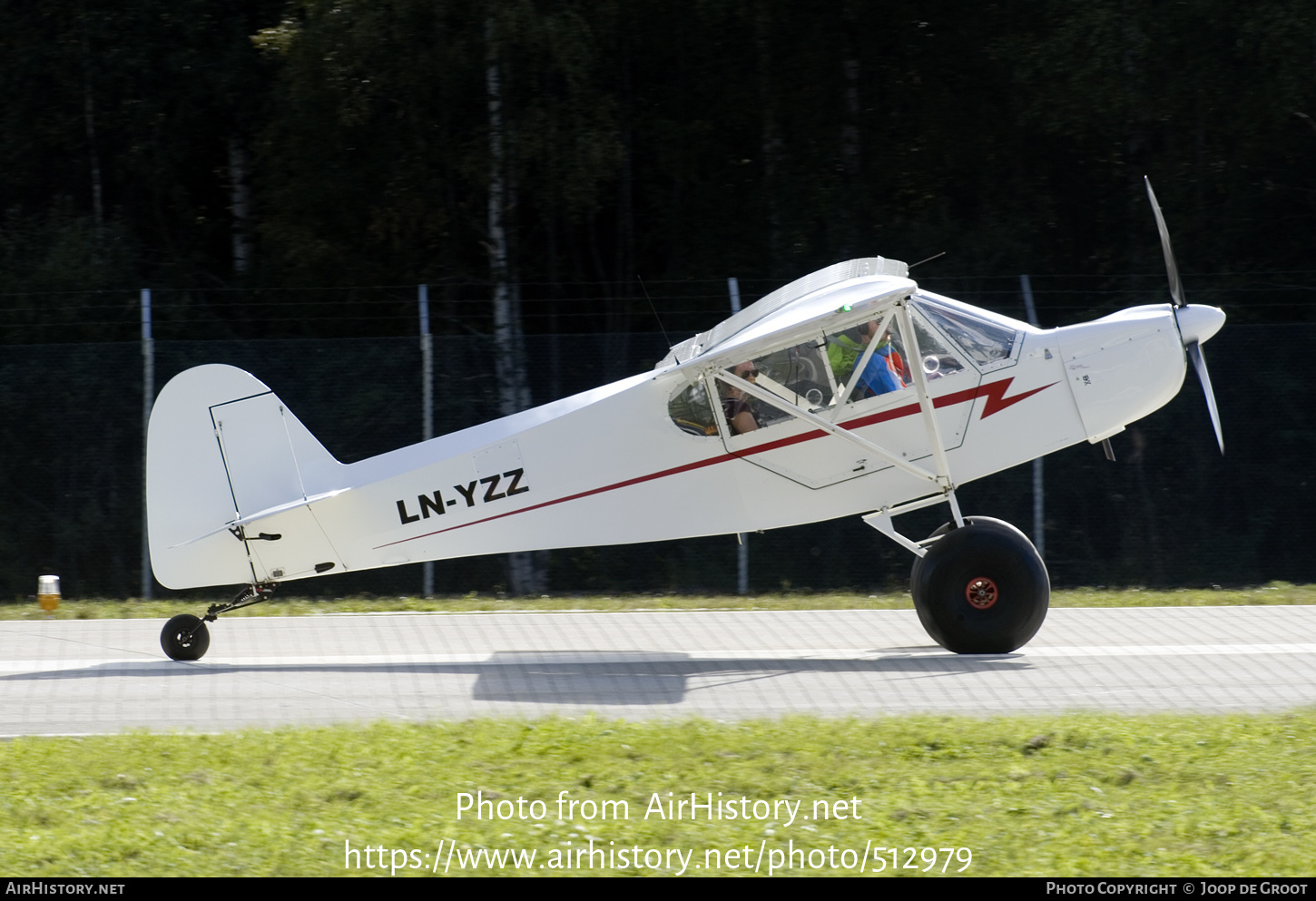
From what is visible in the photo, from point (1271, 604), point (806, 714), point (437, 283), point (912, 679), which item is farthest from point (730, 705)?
point (437, 283)

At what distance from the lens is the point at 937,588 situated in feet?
31.3

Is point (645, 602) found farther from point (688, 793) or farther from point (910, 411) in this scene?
point (688, 793)

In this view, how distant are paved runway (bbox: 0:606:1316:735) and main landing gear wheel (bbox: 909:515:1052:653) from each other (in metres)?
0.17

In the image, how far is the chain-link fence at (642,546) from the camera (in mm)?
14602

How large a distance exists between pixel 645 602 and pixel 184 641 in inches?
188

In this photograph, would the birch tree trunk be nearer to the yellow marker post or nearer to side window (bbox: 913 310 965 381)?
the yellow marker post

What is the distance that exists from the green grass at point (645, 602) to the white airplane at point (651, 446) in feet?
9.92

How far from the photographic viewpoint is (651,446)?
392 inches

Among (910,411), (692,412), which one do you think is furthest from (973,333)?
(692,412)

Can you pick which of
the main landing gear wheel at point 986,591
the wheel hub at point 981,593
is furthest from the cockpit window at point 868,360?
the wheel hub at point 981,593

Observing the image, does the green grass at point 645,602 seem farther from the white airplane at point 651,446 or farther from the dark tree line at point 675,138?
the dark tree line at point 675,138

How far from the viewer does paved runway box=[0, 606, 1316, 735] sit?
812cm

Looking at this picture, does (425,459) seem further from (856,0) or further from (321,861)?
(856,0)

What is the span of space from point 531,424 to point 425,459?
0.78 meters
